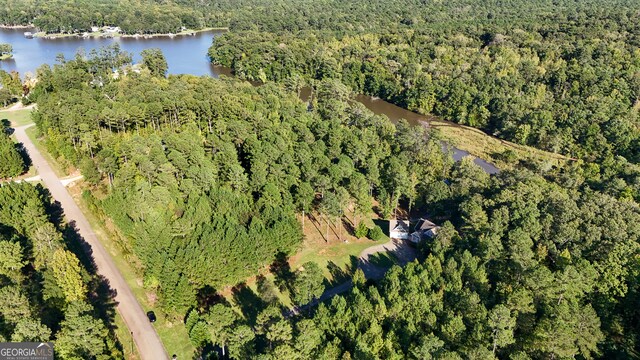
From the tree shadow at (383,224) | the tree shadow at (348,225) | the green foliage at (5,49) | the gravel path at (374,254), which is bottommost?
the tree shadow at (383,224)

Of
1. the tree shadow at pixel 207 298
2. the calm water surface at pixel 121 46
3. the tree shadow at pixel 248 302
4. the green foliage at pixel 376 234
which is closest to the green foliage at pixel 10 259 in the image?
the tree shadow at pixel 207 298

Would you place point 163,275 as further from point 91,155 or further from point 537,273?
point 537,273

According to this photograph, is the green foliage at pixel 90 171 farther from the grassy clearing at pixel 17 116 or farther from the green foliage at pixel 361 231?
the green foliage at pixel 361 231

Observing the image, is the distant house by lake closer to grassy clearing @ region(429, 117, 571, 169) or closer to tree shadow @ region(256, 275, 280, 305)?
grassy clearing @ region(429, 117, 571, 169)

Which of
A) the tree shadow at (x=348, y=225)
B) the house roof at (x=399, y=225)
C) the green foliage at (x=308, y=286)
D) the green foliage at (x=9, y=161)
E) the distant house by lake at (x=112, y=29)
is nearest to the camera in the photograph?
the green foliage at (x=308, y=286)

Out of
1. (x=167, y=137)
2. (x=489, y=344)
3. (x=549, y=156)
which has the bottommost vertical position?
(x=549, y=156)

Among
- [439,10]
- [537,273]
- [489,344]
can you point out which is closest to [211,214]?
[489,344]

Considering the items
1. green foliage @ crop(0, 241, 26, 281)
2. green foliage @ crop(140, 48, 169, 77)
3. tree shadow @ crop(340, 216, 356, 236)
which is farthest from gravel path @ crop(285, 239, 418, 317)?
green foliage @ crop(140, 48, 169, 77)
